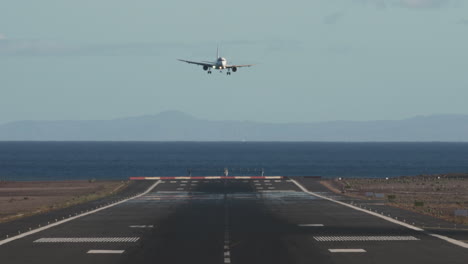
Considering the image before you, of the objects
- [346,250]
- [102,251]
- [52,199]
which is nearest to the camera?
[102,251]

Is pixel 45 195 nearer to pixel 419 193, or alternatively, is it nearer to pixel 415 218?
pixel 419 193

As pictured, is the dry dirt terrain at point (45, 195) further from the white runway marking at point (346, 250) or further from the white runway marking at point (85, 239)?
the white runway marking at point (346, 250)

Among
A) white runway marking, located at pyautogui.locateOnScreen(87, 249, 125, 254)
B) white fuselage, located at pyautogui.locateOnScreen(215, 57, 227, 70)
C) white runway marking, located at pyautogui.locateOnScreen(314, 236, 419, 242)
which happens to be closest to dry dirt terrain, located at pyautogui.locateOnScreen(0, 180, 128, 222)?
white fuselage, located at pyautogui.locateOnScreen(215, 57, 227, 70)

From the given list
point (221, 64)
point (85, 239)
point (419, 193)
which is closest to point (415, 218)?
point (85, 239)

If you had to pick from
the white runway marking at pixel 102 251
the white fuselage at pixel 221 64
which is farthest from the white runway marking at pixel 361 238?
the white fuselage at pixel 221 64

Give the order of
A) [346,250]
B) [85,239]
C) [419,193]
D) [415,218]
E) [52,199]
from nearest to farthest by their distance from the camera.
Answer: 1. [346,250]
2. [85,239]
3. [415,218]
4. [52,199]
5. [419,193]

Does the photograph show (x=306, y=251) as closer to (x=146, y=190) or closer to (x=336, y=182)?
(x=146, y=190)
